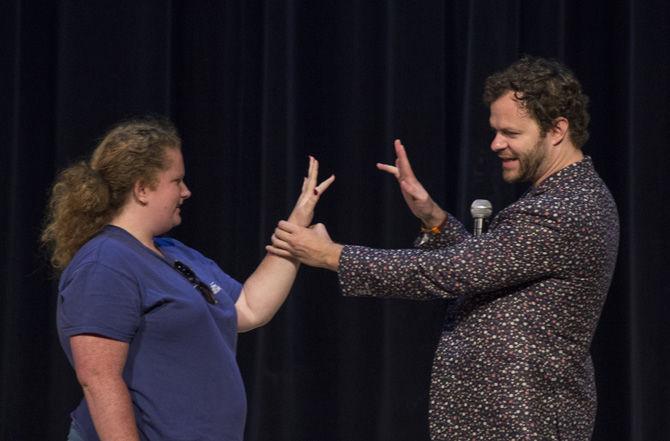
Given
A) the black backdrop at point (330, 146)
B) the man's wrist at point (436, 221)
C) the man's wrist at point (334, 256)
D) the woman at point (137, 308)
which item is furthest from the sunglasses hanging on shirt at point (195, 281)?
the black backdrop at point (330, 146)

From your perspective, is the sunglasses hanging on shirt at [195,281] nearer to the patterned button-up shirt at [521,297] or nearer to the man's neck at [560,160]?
the patterned button-up shirt at [521,297]

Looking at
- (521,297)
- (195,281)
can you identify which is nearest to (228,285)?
(195,281)

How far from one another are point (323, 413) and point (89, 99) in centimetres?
134

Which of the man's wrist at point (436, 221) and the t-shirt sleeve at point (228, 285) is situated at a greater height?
the man's wrist at point (436, 221)

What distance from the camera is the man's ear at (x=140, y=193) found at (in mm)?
2275

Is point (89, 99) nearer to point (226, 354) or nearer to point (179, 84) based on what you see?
point (179, 84)

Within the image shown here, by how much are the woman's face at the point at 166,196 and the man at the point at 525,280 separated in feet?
→ 1.17

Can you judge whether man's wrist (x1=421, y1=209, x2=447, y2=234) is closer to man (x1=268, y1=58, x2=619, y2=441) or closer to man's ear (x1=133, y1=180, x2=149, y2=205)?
man (x1=268, y1=58, x2=619, y2=441)

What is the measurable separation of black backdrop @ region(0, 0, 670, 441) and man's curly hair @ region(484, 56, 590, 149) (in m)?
1.04

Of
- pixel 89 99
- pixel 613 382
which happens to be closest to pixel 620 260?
pixel 613 382

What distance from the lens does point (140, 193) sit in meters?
2.28

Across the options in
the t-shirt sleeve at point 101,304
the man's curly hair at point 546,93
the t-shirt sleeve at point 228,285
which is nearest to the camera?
the t-shirt sleeve at point 101,304

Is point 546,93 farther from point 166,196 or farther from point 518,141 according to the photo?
point 166,196

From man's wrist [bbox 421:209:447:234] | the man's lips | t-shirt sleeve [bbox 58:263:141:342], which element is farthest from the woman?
the man's lips
